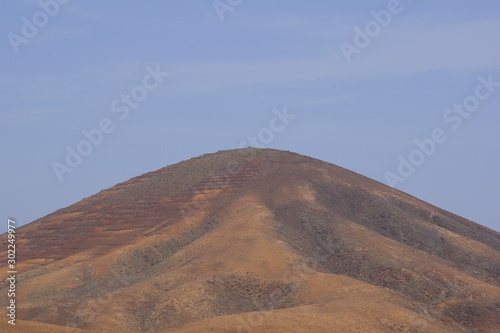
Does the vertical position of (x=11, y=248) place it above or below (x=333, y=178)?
below

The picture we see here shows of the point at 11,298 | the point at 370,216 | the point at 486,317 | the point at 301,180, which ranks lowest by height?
the point at 486,317

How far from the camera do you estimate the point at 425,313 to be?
4128cm

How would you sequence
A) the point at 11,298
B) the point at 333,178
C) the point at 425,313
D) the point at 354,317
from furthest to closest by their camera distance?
the point at 333,178 → the point at 11,298 → the point at 425,313 → the point at 354,317

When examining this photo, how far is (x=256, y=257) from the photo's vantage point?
46.9m

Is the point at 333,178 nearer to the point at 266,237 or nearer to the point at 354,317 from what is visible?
the point at 266,237

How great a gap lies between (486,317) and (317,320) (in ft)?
48.1

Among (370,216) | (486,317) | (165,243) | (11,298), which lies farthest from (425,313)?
(11,298)

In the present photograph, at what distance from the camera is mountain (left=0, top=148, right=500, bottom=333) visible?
39875mm

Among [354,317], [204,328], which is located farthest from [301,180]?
[204,328]

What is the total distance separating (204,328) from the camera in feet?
108

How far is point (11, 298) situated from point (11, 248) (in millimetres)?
15179

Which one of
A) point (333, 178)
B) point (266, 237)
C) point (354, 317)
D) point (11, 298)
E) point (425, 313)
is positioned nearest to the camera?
point (354, 317)

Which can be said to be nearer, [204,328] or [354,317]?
[204,328]

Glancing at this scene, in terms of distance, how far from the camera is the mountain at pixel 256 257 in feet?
131
